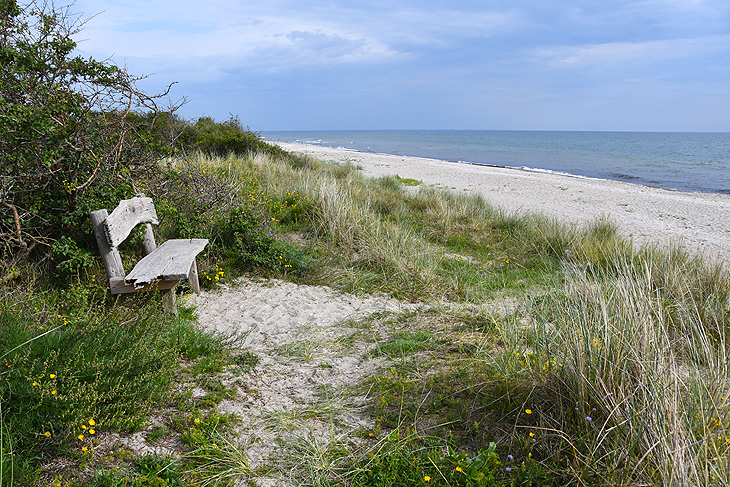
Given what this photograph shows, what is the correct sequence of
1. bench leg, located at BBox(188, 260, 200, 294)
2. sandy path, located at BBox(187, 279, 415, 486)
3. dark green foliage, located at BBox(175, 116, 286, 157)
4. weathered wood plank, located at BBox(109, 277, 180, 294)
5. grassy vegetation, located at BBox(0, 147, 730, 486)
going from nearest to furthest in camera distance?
grassy vegetation, located at BBox(0, 147, 730, 486)
sandy path, located at BBox(187, 279, 415, 486)
weathered wood plank, located at BBox(109, 277, 180, 294)
bench leg, located at BBox(188, 260, 200, 294)
dark green foliage, located at BBox(175, 116, 286, 157)

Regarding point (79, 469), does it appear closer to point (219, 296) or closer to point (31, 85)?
point (219, 296)

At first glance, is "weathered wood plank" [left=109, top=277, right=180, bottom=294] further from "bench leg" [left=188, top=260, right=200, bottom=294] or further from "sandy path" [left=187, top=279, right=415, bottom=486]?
"bench leg" [left=188, top=260, right=200, bottom=294]

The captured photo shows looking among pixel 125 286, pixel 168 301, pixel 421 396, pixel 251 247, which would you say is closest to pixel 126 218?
pixel 125 286

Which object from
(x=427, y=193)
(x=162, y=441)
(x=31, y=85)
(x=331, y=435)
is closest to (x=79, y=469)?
(x=162, y=441)

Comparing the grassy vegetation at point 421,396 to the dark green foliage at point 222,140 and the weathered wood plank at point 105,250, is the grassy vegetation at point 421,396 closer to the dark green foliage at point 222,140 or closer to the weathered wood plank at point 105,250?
the weathered wood plank at point 105,250

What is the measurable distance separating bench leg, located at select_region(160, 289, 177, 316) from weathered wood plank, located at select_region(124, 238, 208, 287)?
0.20 metres

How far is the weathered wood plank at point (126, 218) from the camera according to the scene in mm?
4078

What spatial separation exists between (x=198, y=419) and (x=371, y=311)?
95.7 inches

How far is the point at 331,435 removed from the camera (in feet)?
8.80

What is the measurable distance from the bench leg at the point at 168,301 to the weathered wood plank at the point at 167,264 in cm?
20

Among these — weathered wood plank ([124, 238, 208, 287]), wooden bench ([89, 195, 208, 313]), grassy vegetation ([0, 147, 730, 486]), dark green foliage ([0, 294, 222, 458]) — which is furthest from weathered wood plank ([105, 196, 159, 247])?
dark green foliage ([0, 294, 222, 458])

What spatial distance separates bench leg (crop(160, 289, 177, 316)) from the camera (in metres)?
4.07

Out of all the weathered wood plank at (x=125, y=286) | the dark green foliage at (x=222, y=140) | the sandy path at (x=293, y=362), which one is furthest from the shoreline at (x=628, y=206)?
the weathered wood plank at (x=125, y=286)

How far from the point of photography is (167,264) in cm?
418
